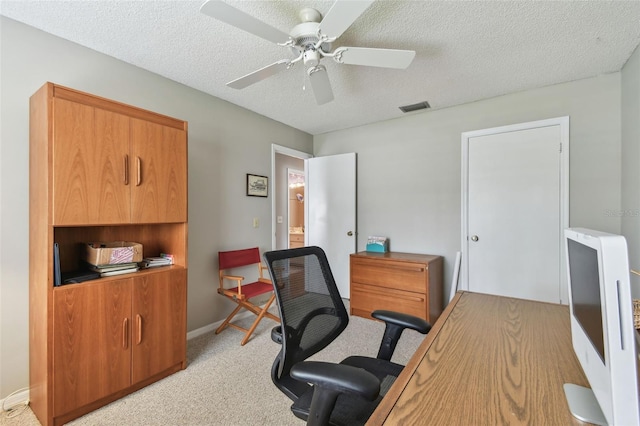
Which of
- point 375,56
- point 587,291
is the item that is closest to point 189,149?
point 375,56

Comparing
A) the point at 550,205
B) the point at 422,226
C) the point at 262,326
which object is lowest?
the point at 262,326

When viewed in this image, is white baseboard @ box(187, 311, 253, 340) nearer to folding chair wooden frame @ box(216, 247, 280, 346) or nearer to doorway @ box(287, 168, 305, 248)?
folding chair wooden frame @ box(216, 247, 280, 346)

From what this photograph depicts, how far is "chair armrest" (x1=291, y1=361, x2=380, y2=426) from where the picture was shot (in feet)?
2.97

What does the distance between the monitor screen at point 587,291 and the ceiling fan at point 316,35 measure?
136 centimetres

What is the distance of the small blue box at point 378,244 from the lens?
375 centimetres

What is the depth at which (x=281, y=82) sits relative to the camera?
110 inches

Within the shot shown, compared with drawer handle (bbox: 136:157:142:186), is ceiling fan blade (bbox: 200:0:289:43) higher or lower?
higher

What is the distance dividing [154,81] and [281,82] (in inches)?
45.1

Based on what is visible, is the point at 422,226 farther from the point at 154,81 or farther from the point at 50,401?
the point at 50,401

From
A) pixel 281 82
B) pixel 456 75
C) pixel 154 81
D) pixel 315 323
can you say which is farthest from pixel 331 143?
pixel 315 323

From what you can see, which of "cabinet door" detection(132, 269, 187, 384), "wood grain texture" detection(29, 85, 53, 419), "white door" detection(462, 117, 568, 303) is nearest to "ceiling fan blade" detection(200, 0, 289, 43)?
"wood grain texture" detection(29, 85, 53, 419)

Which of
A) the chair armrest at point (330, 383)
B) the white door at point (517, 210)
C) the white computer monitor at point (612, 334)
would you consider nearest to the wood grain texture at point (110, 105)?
the chair armrest at point (330, 383)

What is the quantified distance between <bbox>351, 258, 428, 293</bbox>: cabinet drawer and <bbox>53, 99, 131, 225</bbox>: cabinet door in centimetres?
244

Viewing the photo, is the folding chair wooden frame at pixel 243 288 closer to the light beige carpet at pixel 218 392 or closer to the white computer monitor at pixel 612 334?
the light beige carpet at pixel 218 392
